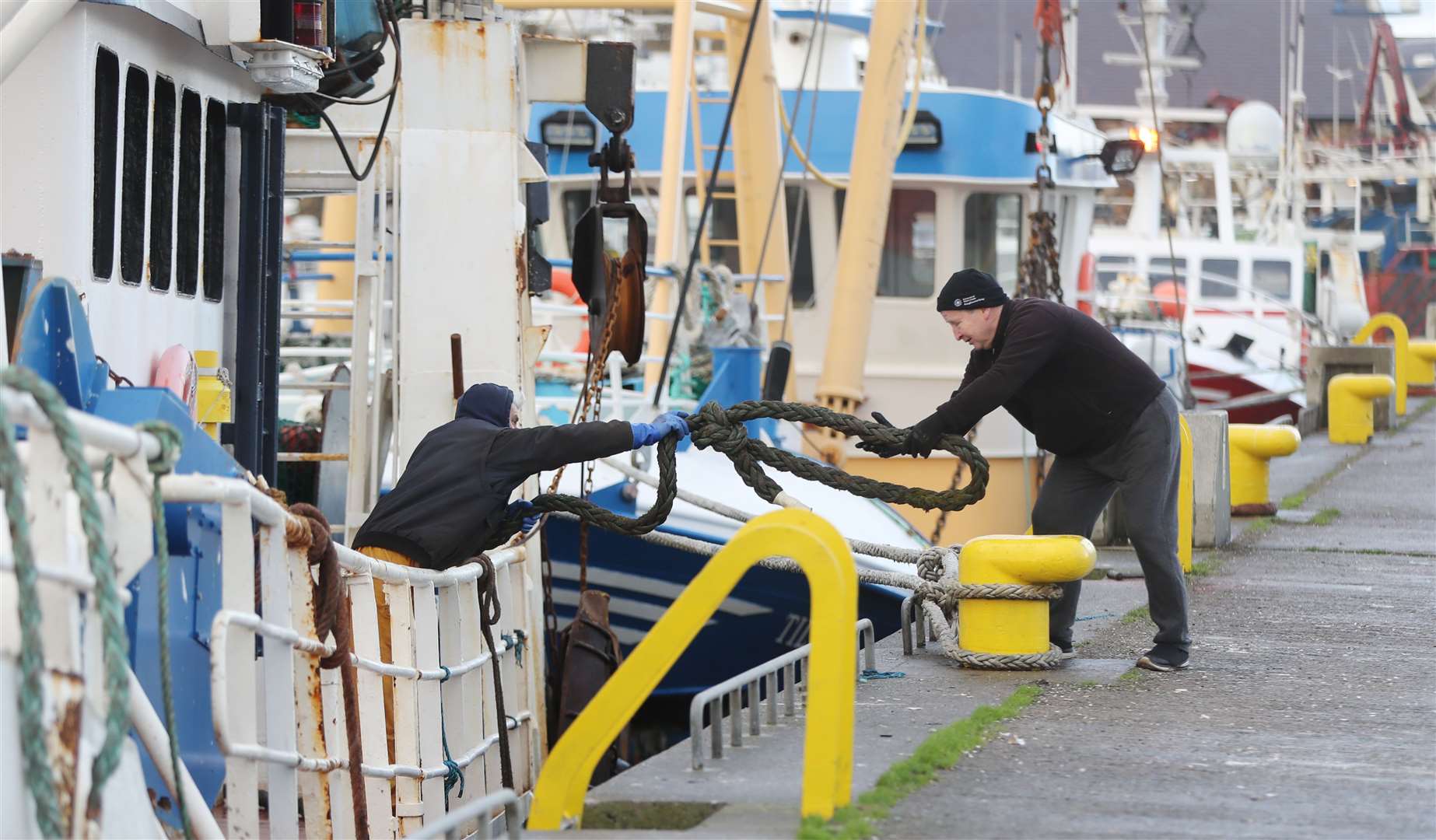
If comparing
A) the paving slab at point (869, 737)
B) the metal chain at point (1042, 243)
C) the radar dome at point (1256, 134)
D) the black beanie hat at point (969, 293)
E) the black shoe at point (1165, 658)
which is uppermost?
the radar dome at point (1256, 134)

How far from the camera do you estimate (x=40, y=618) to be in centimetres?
306

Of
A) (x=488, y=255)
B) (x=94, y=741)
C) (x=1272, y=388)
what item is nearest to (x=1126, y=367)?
(x=488, y=255)

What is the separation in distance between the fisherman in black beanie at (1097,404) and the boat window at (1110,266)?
811 inches

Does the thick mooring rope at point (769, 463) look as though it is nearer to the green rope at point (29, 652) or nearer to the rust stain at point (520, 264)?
the rust stain at point (520, 264)

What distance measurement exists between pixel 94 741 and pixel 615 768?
5.32 metres

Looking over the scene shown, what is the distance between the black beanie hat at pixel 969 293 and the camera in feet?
20.3

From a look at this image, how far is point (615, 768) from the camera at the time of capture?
333 inches

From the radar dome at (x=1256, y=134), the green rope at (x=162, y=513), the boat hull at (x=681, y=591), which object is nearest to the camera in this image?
the green rope at (x=162, y=513)

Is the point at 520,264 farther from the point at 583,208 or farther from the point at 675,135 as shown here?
the point at 583,208

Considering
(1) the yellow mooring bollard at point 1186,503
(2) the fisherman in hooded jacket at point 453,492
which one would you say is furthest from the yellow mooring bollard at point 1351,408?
(2) the fisherman in hooded jacket at point 453,492

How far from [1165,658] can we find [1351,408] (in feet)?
34.6

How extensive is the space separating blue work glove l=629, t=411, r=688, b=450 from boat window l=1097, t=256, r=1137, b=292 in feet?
70.8

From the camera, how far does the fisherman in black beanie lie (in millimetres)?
6199

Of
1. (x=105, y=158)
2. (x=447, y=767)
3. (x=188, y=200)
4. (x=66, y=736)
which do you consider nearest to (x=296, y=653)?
(x=66, y=736)
